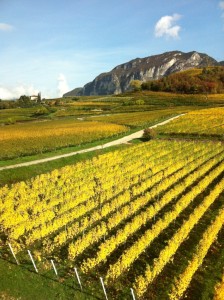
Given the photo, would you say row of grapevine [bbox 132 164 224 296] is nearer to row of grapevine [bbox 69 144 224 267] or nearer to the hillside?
row of grapevine [bbox 69 144 224 267]

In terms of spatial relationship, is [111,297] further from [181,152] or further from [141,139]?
[141,139]

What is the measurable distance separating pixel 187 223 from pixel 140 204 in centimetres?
636

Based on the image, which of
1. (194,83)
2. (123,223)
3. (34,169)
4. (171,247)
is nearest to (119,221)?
(123,223)

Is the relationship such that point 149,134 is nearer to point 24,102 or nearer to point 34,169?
point 34,169

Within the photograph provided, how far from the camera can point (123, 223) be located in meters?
28.2

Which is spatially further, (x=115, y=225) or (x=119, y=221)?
(x=119, y=221)

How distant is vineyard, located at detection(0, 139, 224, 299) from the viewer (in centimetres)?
2112

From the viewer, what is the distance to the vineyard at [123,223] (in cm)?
2112

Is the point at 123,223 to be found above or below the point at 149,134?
below

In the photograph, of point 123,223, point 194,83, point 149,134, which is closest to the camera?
point 123,223

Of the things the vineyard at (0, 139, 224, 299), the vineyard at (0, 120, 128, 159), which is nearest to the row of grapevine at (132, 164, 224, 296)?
the vineyard at (0, 139, 224, 299)

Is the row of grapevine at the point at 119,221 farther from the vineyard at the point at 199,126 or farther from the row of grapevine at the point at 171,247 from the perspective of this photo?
the vineyard at the point at 199,126

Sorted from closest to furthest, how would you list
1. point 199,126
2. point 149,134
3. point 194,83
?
point 149,134 → point 199,126 → point 194,83

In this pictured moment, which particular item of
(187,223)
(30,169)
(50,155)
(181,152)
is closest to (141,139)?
(181,152)
